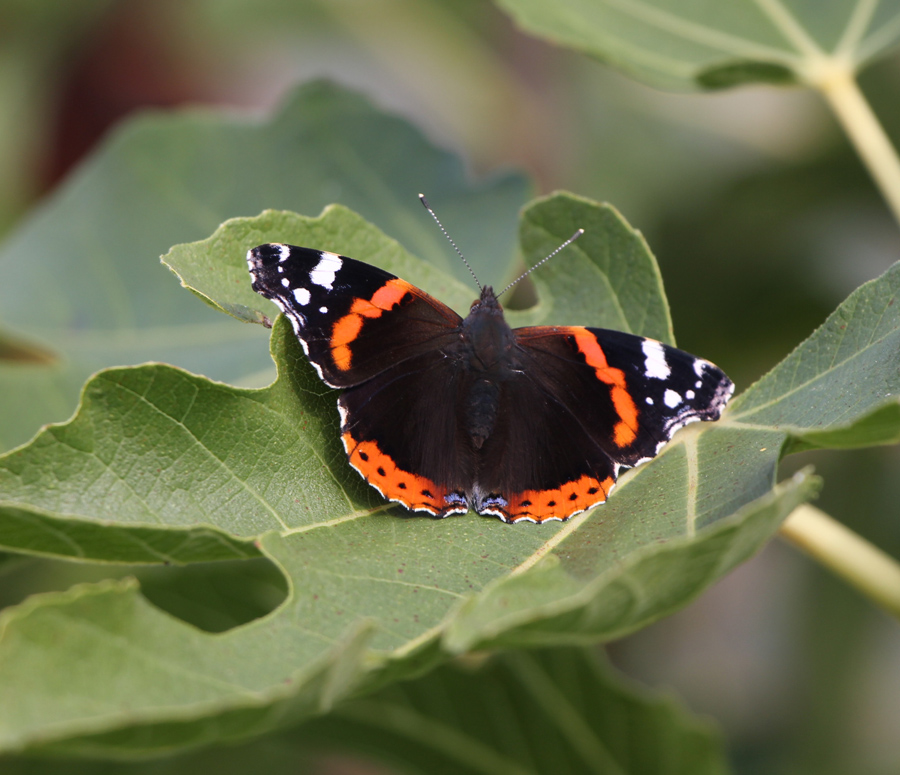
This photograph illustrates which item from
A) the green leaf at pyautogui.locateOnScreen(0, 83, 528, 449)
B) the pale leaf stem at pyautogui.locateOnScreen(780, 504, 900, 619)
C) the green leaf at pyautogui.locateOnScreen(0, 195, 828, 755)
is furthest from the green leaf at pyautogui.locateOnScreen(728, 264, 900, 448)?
the green leaf at pyautogui.locateOnScreen(0, 83, 528, 449)

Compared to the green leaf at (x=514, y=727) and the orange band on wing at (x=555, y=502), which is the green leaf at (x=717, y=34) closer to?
the orange band on wing at (x=555, y=502)

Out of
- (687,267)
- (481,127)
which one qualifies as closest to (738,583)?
(687,267)

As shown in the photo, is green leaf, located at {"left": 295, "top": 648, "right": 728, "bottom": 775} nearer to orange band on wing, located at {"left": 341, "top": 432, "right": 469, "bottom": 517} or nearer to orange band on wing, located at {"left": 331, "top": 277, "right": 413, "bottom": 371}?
orange band on wing, located at {"left": 341, "top": 432, "right": 469, "bottom": 517}

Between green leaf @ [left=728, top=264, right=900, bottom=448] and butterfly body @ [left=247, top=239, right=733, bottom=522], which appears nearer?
green leaf @ [left=728, top=264, right=900, bottom=448]

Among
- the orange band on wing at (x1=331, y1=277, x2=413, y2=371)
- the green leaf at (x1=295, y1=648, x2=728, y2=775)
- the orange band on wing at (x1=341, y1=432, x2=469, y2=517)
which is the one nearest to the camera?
the orange band on wing at (x1=341, y1=432, x2=469, y2=517)

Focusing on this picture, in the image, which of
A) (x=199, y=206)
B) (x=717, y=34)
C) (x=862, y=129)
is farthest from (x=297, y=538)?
(x=717, y=34)

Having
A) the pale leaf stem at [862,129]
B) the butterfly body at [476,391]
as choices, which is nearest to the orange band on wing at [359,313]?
the butterfly body at [476,391]

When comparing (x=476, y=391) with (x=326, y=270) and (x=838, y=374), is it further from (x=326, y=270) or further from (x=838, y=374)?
(x=838, y=374)

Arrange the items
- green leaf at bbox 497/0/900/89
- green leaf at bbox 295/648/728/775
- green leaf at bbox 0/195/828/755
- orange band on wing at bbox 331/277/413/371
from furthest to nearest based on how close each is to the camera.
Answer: green leaf at bbox 497/0/900/89
green leaf at bbox 295/648/728/775
orange band on wing at bbox 331/277/413/371
green leaf at bbox 0/195/828/755
